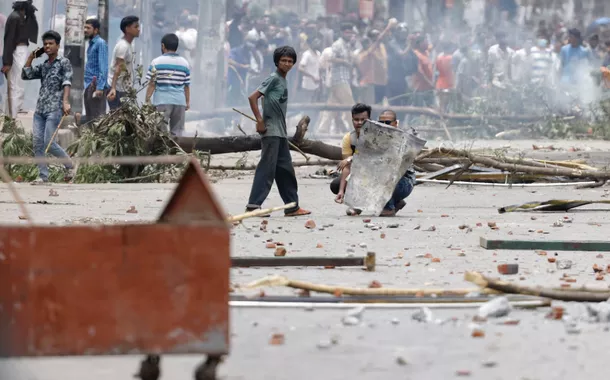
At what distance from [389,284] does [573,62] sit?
69.3 feet

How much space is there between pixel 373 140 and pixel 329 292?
4682 millimetres

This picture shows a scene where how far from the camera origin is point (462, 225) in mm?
9938

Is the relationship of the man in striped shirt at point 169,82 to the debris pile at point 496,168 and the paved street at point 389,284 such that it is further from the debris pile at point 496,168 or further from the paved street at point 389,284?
the debris pile at point 496,168

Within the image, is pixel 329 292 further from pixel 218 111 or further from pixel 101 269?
pixel 218 111

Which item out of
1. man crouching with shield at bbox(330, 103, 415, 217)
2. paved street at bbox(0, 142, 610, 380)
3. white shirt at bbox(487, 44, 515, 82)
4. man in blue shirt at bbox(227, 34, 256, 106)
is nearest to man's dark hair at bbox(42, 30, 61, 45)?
paved street at bbox(0, 142, 610, 380)

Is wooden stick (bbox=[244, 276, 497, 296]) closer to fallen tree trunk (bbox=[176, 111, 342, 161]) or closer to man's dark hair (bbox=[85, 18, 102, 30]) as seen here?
fallen tree trunk (bbox=[176, 111, 342, 161])

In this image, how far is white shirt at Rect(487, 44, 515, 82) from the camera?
102ft

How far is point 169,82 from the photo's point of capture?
49.3 feet

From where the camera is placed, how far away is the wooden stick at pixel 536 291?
19.7 ft

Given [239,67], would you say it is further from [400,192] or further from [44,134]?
[400,192]

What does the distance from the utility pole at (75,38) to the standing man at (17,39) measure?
2524mm

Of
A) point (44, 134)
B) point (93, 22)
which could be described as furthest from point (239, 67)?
point (44, 134)

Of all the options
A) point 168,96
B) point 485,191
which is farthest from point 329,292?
point 168,96

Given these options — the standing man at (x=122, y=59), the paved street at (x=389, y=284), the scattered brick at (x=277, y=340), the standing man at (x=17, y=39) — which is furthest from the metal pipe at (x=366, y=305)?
the standing man at (x=17, y=39)
